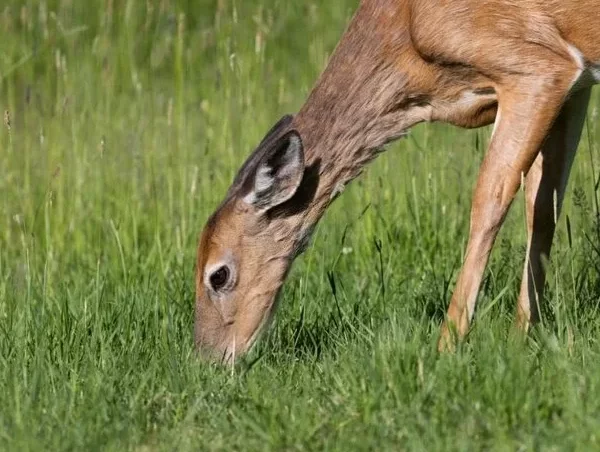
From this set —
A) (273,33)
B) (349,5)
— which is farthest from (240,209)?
(349,5)

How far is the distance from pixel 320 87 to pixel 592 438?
2.56 meters

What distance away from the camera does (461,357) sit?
16.9 feet

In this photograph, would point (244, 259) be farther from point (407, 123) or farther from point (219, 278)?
point (407, 123)

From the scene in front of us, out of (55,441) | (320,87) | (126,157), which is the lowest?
(126,157)

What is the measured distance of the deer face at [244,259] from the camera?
618cm

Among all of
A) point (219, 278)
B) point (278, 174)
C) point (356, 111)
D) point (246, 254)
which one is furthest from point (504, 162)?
point (219, 278)

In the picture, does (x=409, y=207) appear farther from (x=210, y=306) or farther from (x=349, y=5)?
(x=349, y=5)

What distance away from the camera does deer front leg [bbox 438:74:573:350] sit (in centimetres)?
583

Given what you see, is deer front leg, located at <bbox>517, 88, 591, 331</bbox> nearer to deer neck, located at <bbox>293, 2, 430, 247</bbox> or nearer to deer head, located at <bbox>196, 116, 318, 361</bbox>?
deer neck, located at <bbox>293, 2, 430, 247</bbox>

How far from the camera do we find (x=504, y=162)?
589 cm

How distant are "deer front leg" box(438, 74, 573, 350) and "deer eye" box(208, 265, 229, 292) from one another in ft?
3.58

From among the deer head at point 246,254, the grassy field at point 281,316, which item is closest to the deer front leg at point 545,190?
the grassy field at point 281,316

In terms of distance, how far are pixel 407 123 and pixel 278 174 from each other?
27.0 inches

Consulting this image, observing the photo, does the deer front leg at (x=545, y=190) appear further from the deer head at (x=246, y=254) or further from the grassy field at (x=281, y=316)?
the deer head at (x=246, y=254)
